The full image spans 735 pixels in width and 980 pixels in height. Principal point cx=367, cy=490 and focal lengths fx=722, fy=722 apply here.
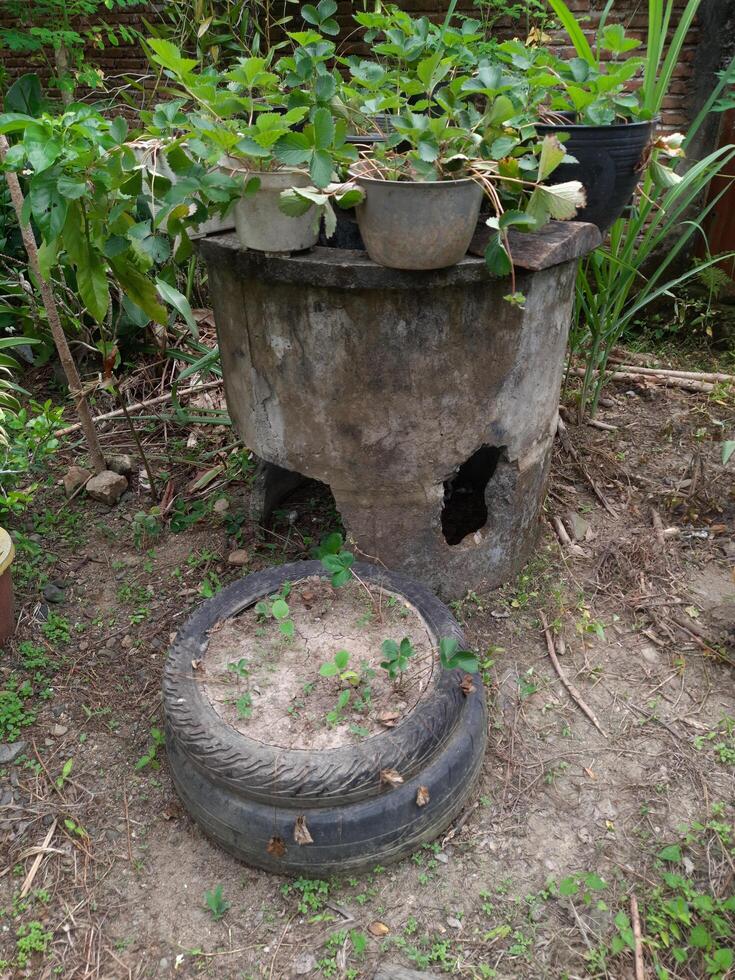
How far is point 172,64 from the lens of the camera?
1.51 metres

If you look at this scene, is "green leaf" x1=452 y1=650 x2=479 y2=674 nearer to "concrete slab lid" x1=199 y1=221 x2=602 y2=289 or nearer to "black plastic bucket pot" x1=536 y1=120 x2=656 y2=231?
"concrete slab lid" x1=199 y1=221 x2=602 y2=289

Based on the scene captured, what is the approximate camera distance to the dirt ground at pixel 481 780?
1.57 meters

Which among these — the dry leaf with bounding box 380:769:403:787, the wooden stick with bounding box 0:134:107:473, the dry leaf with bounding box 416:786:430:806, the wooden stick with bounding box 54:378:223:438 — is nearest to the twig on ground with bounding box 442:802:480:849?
the dry leaf with bounding box 416:786:430:806

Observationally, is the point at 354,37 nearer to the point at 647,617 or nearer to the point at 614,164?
the point at 614,164

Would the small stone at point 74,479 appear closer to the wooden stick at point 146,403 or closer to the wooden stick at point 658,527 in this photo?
the wooden stick at point 146,403

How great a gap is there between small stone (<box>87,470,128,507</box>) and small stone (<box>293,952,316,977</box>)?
1.91m

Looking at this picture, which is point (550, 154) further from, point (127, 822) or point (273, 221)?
point (127, 822)

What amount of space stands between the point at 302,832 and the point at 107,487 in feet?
5.87

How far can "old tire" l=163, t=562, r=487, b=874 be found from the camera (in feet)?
5.08

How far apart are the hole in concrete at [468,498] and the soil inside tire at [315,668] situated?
915 mm

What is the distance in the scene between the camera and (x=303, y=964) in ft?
5.03

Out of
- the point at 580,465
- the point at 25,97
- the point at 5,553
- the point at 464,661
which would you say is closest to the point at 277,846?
the point at 464,661

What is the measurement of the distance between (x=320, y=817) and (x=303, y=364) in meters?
1.16

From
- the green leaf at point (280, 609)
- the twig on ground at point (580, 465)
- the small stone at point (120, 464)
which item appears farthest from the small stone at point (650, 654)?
the small stone at point (120, 464)
